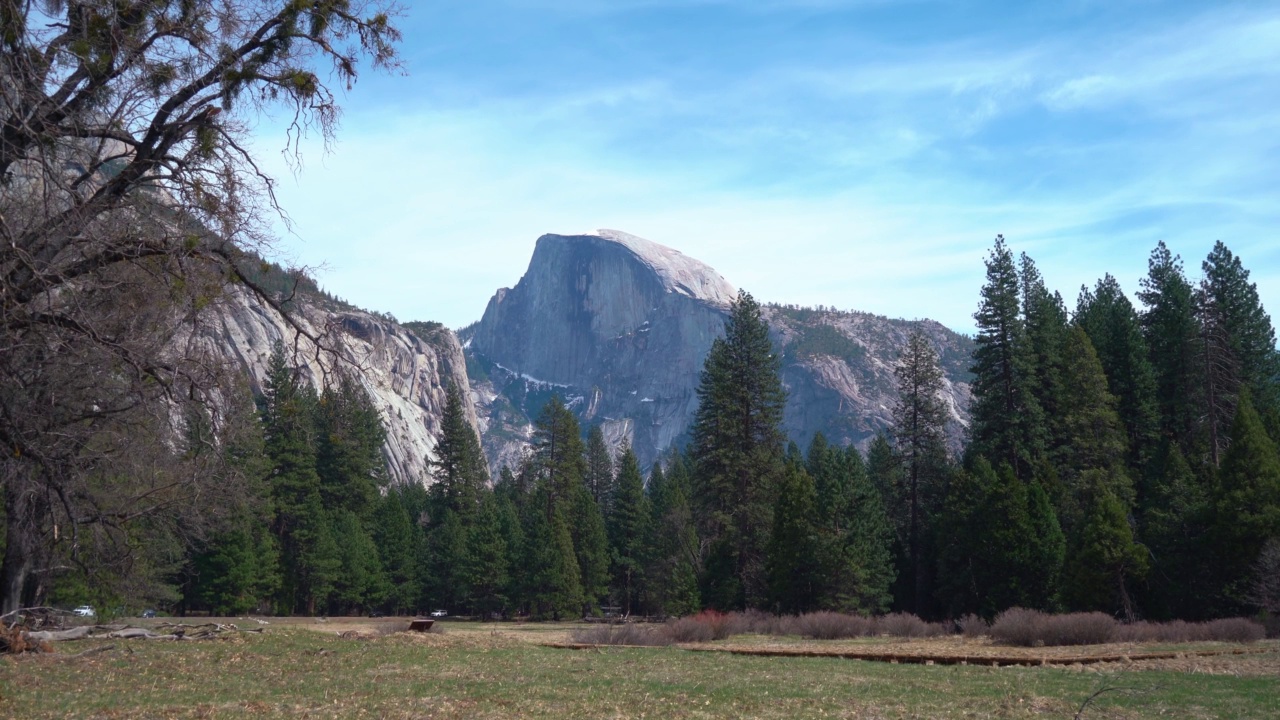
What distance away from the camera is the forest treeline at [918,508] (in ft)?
109

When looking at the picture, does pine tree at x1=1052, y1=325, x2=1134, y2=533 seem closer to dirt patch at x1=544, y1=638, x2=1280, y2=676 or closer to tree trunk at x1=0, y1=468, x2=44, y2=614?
dirt patch at x1=544, y1=638, x2=1280, y2=676

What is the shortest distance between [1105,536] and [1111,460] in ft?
35.4

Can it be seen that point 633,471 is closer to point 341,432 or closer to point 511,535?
point 511,535

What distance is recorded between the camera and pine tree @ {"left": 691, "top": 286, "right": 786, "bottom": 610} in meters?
45.0

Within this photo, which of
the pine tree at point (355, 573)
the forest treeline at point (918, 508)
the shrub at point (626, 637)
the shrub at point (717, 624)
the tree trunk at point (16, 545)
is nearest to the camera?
the tree trunk at point (16, 545)

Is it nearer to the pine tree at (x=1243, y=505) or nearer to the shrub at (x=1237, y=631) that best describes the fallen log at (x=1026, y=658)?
the shrub at (x=1237, y=631)

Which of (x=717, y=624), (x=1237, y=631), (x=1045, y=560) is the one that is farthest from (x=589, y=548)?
A: (x=1237, y=631)

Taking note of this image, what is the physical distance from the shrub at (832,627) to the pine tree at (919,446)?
14.2 m

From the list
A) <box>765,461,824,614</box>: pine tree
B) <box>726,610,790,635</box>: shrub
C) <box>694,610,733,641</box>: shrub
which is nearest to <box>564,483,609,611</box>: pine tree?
<box>765,461,824,614</box>: pine tree

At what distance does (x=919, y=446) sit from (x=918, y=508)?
10.9 ft

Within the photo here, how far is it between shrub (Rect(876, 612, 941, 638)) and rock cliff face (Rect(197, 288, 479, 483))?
19.3 metres

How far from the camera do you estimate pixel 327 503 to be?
63062 millimetres

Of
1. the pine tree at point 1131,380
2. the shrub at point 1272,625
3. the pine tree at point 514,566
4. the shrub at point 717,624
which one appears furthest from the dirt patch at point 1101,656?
the pine tree at point 514,566

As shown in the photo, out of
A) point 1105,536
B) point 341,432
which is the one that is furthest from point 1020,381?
point 341,432
